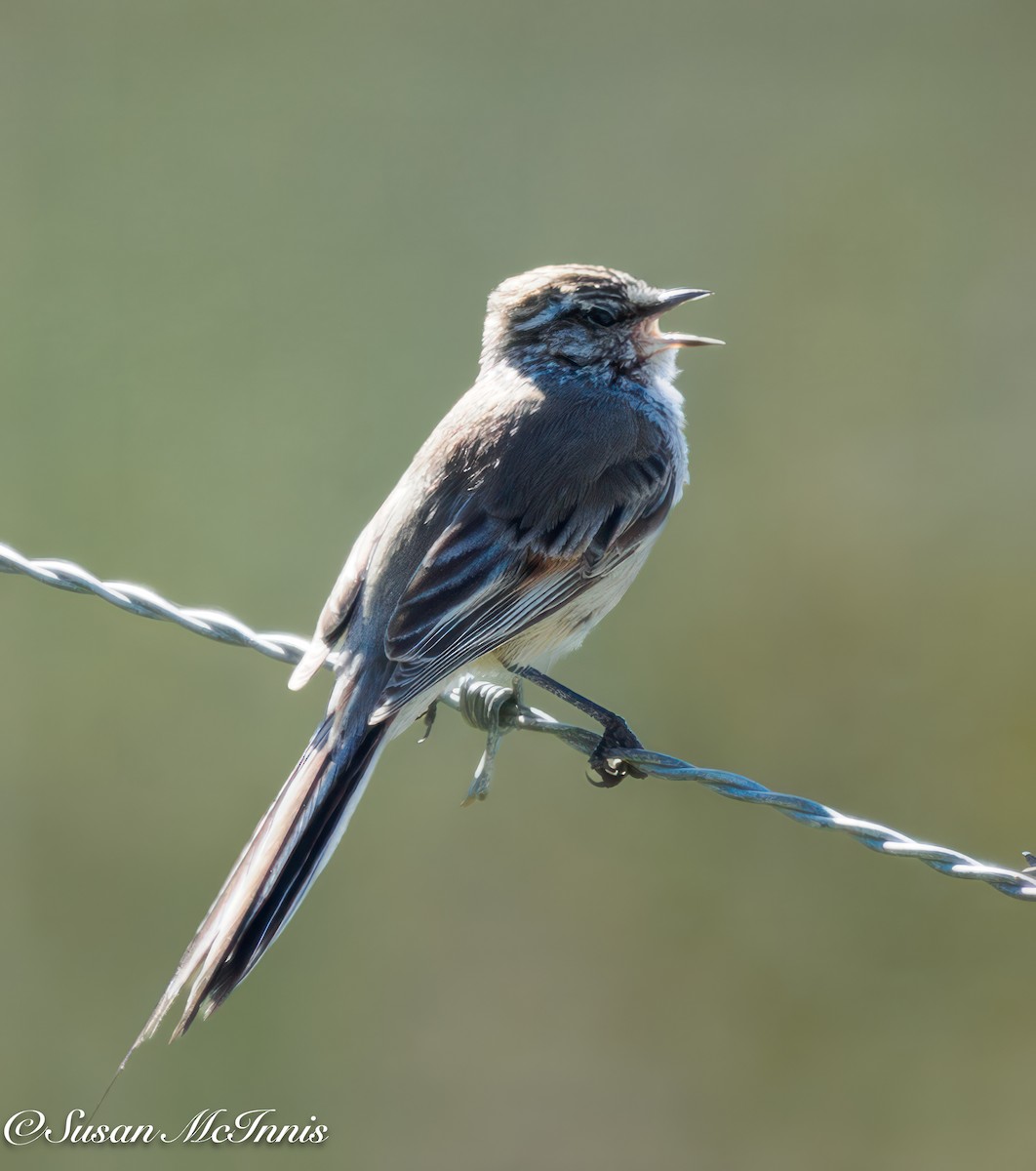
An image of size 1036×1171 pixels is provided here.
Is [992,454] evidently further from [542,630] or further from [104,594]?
[104,594]

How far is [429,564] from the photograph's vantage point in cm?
390

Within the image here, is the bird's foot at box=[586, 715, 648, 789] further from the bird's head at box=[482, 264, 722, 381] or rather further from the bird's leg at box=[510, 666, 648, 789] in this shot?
the bird's head at box=[482, 264, 722, 381]

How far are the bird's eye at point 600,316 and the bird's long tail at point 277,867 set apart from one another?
172 cm

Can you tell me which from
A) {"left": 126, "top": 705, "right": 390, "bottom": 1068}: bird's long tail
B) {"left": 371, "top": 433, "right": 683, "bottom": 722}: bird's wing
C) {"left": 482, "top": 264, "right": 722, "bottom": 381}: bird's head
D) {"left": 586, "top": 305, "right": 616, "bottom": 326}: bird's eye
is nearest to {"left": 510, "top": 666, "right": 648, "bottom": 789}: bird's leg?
{"left": 371, "top": 433, "right": 683, "bottom": 722}: bird's wing

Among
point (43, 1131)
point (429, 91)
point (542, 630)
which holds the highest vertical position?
point (429, 91)

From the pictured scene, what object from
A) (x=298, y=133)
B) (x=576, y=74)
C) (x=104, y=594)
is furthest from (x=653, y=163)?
(x=104, y=594)

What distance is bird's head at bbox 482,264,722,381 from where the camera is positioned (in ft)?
15.3

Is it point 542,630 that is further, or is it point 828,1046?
point 828,1046

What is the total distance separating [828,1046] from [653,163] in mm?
5372

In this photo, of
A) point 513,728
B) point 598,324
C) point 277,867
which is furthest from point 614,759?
point 598,324

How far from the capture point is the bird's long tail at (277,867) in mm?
3062

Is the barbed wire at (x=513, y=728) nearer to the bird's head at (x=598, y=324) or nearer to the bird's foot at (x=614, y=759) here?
the bird's foot at (x=614, y=759)

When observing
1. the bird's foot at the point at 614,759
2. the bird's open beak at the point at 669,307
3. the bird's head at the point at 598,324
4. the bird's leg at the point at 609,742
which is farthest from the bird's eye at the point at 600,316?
the bird's foot at the point at 614,759

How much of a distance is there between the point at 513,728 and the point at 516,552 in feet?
1.76
